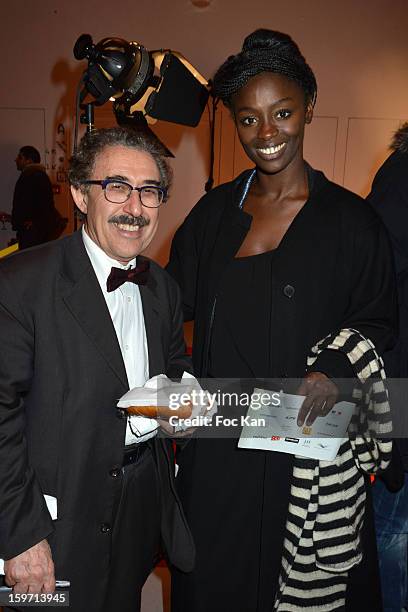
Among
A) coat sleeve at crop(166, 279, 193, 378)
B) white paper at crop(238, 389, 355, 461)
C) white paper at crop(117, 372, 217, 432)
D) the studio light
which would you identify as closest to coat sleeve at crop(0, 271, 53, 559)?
white paper at crop(117, 372, 217, 432)

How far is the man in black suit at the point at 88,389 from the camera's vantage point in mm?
1253

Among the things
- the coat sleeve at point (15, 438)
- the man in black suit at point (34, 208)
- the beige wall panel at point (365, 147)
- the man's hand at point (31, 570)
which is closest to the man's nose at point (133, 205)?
the coat sleeve at point (15, 438)

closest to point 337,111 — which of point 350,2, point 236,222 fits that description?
point 350,2

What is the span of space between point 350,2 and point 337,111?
1297mm

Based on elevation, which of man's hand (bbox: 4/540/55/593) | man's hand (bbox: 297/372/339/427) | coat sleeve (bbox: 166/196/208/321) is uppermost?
coat sleeve (bbox: 166/196/208/321)

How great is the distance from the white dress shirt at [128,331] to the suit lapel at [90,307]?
62mm

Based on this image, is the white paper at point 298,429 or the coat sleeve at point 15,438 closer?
the coat sleeve at point 15,438

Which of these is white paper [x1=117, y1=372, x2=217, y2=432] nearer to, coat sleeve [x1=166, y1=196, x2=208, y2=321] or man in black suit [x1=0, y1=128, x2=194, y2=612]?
man in black suit [x1=0, y1=128, x2=194, y2=612]

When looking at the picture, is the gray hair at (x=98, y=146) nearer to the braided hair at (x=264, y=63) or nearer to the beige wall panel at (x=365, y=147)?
the braided hair at (x=264, y=63)

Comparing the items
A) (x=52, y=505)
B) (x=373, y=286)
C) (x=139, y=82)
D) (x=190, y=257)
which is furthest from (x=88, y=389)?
(x=139, y=82)

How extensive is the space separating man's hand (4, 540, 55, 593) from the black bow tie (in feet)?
2.29

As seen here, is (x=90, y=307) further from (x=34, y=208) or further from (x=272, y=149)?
(x=34, y=208)

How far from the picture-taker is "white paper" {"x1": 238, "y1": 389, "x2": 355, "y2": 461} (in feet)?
4.75

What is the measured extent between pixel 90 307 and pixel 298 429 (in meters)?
0.69
